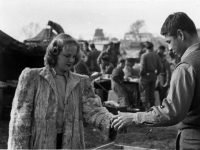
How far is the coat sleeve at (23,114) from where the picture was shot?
2955mm

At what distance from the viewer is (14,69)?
29.4ft

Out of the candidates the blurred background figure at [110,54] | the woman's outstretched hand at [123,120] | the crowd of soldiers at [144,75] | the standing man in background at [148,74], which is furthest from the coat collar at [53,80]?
the blurred background figure at [110,54]

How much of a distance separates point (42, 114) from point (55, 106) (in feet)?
0.51

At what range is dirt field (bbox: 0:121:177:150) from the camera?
6.18m

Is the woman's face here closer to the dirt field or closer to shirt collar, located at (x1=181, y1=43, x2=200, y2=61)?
shirt collar, located at (x1=181, y1=43, x2=200, y2=61)

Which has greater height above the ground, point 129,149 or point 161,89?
point 161,89

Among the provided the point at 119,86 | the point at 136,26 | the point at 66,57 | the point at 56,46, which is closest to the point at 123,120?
the point at 66,57

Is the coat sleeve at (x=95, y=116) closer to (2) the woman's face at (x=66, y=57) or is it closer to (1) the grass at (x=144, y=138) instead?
(2) the woman's face at (x=66, y=57)

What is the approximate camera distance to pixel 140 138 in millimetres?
6727

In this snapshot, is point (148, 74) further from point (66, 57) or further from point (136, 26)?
point (136, 26)

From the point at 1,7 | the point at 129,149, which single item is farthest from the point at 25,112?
the point at 1,7

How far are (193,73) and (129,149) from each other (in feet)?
9.68

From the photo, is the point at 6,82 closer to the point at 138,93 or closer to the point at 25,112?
the point at 138,93

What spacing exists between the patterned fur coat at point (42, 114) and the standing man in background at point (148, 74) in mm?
Answer: 6326
